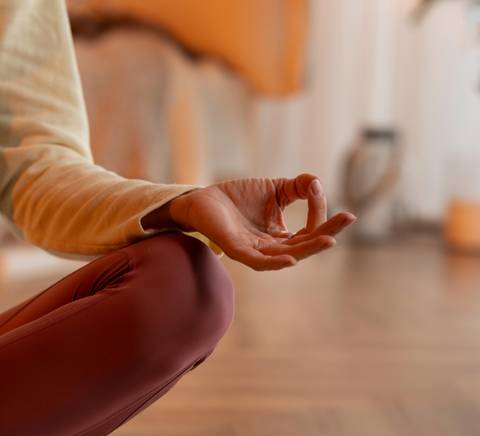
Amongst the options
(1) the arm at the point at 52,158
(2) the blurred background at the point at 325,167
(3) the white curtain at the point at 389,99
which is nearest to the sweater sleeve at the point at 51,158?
(1) the arm at the point at 52,158

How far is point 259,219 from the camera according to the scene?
65 cm

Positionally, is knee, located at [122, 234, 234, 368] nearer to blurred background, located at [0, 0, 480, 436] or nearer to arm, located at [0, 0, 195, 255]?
arm, located at [0, 0, 195, 255]

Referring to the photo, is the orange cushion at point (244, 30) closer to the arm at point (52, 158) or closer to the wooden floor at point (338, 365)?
the wooden floor at point (338, 365)

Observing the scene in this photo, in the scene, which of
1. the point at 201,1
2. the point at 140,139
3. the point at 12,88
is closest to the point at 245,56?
the point at 201,1

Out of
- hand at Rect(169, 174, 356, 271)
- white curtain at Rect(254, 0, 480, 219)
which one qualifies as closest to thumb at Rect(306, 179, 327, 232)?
hand at Rect(169, 174, 356, 271)

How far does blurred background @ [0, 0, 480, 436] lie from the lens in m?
1.22

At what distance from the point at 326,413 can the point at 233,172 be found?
1.41 m

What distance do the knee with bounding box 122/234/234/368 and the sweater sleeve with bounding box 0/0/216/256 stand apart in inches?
1.2

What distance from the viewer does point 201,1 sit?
2.62 meters

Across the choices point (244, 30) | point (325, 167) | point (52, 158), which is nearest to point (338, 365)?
point (52, 158)

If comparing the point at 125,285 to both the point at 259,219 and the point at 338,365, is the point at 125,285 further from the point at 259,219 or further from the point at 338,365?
the point at 338,365

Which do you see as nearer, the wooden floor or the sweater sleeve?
the sweater sleeve

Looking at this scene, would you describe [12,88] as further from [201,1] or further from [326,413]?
[201,1]

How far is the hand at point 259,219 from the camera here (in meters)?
0.56
